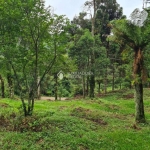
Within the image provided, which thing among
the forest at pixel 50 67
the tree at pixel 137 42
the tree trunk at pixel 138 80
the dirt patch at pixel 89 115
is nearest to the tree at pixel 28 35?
the forest at pixel 50 67

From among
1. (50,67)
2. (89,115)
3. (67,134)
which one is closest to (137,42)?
(50,67)

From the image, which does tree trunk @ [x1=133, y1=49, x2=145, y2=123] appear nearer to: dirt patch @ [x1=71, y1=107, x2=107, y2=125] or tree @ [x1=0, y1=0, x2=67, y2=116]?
dirt patch @ [x1=71, y1=107, x2=107, y2=125]

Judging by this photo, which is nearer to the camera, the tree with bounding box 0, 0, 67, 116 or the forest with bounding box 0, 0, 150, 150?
the forest with bounding box 0, 0, 150, 150

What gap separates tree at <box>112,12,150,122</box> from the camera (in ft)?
27.7

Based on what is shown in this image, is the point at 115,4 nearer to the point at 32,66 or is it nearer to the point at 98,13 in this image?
the point at 98,13

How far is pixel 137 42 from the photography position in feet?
28.3

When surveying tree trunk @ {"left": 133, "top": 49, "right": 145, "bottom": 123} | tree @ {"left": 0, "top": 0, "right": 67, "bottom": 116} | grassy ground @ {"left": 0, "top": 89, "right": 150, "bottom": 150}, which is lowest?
grassy ground @ {"left": 0, "top": 89, "right": 150, "bottom": 150}

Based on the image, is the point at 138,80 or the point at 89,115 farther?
the point at 89,115

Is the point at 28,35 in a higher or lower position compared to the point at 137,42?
A: higher

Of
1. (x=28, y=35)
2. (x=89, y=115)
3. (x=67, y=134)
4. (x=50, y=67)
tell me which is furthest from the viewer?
(x=89, y=115)

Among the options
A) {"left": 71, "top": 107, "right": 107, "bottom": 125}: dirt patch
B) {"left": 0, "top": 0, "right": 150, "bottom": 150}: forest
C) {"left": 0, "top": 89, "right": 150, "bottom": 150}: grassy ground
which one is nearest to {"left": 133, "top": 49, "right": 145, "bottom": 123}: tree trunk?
{"left": 0, "top": 0, "right": 150, "bottom": 150}: forest

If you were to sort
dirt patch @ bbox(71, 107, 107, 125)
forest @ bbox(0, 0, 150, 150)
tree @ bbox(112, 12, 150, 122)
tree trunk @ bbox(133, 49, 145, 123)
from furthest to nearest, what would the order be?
dirt patch @ bbox(71, 107, 107, 125) < tree trunk @ bbox(133, 49, 145, 123) < tree @ bbox(112, 12, 150, 122) < forest @ bbox(0, 0, 150, 150)

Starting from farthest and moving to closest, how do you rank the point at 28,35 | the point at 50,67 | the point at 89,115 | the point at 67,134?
the point at 89,115 → the point at 50,67 → the point at 28,35 → the point at 67,134

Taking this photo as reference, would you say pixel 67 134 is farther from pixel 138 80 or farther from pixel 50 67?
pixel 138 80
